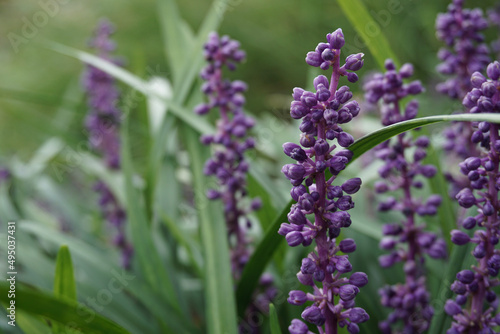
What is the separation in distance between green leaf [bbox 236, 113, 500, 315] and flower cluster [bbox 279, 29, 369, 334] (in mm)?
123

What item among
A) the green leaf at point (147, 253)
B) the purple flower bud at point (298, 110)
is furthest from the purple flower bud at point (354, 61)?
the green leaf at point (147, 253)

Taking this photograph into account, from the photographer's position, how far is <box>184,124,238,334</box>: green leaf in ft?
7.12

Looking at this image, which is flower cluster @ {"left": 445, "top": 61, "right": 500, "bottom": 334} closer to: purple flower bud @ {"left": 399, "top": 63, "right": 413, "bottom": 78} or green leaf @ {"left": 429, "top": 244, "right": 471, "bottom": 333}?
green leaf @ {"left": 429, "top": 244, "right": 471, "bottom": 333}

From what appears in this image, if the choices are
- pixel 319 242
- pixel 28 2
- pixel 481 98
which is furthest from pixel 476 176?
pixel 28 2

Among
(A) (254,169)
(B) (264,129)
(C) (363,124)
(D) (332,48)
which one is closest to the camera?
(D) (332,48)

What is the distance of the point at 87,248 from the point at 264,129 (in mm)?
1604

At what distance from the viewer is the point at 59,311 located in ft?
4.94

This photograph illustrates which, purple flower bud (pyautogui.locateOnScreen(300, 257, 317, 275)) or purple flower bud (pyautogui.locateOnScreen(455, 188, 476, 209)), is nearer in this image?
purple flower bud (pyautogui.locateOnScreen(300, 257, 317, 275))

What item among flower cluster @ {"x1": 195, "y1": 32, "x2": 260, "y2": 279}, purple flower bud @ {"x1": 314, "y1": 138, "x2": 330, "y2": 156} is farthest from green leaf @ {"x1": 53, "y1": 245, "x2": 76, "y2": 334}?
purple flower bud @ {"x1": 314, "y1": 138, "x2": 330, "y2": 156}

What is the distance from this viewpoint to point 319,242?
62.7 inches

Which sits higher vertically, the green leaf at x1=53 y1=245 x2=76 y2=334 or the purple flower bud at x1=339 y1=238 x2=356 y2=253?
the purple flower bud at x1=339 y1=238 x2=356 y2=253

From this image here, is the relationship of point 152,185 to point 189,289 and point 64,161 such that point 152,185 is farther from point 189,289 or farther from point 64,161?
point 64,161

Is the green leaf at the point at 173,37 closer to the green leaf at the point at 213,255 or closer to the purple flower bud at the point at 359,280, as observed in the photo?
the green leaf at the point at 213,255

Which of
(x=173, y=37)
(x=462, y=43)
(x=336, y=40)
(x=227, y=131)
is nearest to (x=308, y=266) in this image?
(x=336, y=40)
